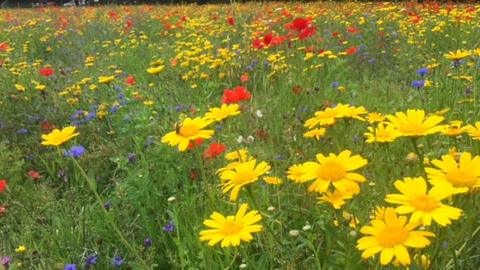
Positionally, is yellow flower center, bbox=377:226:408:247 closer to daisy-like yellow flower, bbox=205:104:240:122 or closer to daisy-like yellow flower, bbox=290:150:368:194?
daisy-like yellow flower, bbox=290:150:368:194

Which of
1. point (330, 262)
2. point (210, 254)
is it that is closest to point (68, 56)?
point (210, 254)

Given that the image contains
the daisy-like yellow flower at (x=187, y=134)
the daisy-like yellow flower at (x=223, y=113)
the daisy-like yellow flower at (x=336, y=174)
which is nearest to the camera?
the daisy-like yellow flower at (x=336, y=174)

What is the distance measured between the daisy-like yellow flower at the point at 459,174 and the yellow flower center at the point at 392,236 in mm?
105

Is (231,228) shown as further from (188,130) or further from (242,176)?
(188,130)

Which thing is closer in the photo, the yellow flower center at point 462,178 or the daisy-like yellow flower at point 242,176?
the yellow flower center at point 462,178

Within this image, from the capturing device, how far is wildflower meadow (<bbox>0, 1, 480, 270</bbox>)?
36.7 inches

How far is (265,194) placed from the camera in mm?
1670

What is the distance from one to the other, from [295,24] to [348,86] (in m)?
1.10

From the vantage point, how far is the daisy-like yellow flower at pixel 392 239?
742mm

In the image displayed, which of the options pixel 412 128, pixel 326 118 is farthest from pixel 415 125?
pixel 326 118

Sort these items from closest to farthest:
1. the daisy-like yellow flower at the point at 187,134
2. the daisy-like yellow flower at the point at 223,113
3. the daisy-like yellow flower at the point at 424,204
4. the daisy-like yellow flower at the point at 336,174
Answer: the daisy-like yellow flower at the point at 424,204 < the daisy-like yellow flower at the point at 336,174 < the daisy-like yellow flower at the point at 187,134 < the daisy-like yellow flower at the point at 223,113

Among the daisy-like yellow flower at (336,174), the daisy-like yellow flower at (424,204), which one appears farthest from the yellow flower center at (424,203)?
the daisy-like yellow flower at (336,174)

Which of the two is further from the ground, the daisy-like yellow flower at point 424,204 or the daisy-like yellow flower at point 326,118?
the daisy-like yellow flower at point 326,118

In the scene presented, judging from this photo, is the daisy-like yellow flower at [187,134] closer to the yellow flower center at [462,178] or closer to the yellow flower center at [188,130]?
the yellow flower center at [188,130]
